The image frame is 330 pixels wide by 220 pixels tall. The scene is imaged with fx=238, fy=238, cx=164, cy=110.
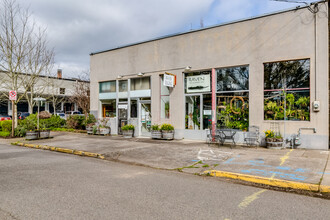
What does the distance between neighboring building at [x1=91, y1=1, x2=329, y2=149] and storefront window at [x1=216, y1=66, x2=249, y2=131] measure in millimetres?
47

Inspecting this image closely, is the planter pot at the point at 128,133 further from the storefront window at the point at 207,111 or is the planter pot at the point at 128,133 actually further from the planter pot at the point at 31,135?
the planter pot at the point at 31,135

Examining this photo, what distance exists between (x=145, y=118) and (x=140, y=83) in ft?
7.41

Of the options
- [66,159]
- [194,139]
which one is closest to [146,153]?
[66,159]

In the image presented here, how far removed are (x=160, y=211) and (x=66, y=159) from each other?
5872 mm

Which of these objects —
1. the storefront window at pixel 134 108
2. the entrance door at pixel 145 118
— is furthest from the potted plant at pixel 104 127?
the entrance door at pixel 145 118

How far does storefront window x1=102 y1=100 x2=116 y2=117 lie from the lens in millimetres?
16547

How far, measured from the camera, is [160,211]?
13.3ft

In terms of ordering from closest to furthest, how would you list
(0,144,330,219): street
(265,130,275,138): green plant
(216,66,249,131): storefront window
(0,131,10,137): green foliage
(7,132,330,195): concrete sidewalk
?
(0,144,330,219): street, (7,132,330,195): concrete sidewalk, (265,130,275,138): green plant, (216,66,249,131): storefront window, (0,131,10,137): green foliage

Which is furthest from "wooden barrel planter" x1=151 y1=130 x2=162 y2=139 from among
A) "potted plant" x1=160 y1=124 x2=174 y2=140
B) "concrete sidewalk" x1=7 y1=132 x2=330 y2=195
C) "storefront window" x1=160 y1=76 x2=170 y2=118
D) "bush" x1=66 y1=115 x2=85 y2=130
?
"bush" x1=66 y1=115 x2=85 y2=130

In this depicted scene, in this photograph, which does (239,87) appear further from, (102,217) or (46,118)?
(46,118)

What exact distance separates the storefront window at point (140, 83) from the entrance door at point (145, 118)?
0.97 metres

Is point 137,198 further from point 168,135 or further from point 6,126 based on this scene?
point 6,126

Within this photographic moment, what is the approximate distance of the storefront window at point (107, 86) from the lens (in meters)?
16.5

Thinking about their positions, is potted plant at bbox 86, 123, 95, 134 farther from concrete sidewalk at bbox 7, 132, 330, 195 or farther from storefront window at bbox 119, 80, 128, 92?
concrete sidewalk at bbox 7, 132, 330, 195
